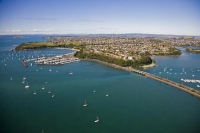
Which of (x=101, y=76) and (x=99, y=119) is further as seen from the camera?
(x=101, y=76)

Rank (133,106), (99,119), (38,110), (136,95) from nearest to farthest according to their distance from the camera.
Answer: (99,119), (38,110), (133,106), (136,95)

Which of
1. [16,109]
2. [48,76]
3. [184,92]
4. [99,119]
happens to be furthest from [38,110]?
[184,92]

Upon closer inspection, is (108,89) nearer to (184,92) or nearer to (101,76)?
(101,76)

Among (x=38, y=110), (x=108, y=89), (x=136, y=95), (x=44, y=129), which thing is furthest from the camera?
(x=108, y=89)

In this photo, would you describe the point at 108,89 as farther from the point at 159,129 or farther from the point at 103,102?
the point at 159,129

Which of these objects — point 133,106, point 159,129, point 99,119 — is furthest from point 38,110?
point 159,129

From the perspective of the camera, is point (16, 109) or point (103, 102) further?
point (103, 102)
